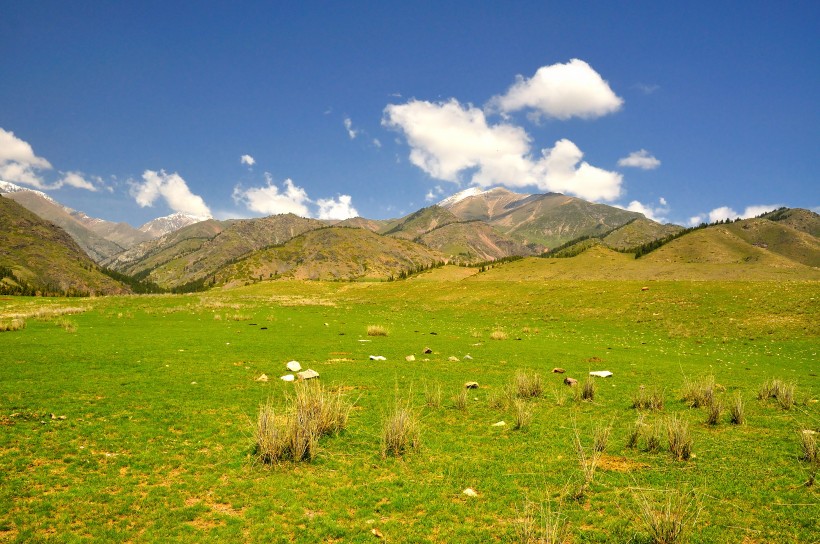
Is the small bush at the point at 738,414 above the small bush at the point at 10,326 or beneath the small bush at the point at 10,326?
beneath

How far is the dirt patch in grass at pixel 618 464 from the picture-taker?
8734 mm

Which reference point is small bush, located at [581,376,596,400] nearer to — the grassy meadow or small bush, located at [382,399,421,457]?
the grassy meadow

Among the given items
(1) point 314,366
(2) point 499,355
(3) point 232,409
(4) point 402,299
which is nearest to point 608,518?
(3) point 232,409

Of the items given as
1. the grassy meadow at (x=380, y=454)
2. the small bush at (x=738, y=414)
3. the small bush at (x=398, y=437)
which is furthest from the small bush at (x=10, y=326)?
the small bush at (x=738, y=414)

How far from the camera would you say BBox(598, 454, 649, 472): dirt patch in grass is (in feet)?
28.7

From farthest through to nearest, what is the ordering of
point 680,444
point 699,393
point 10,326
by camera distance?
point 10,326, point 699,393, point 680,444

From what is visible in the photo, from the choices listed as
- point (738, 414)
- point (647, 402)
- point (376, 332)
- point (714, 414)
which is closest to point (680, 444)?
point (714, 414)

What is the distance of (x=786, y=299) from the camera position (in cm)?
3784

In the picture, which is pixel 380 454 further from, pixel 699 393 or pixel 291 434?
pixel 699 393

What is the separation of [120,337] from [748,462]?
3309cm

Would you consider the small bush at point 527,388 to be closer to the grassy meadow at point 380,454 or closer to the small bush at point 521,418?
the grassy meadow at point 380,454

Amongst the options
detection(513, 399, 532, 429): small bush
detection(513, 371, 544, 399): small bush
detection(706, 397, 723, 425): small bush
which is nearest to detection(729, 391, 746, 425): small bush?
detection(706, 397, 723, 425): small bush

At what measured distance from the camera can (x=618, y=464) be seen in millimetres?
9000

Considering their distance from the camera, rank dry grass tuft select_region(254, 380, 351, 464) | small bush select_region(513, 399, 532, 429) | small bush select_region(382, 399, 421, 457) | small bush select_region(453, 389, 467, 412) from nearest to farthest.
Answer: dry grass tuft select_region(254, 380, 351, 464)
small bush select_region(382, 399, 421, 457)
small bush select_region(513, 399, 532, 429)
small bush select_region(453, 389, 467, 412)
